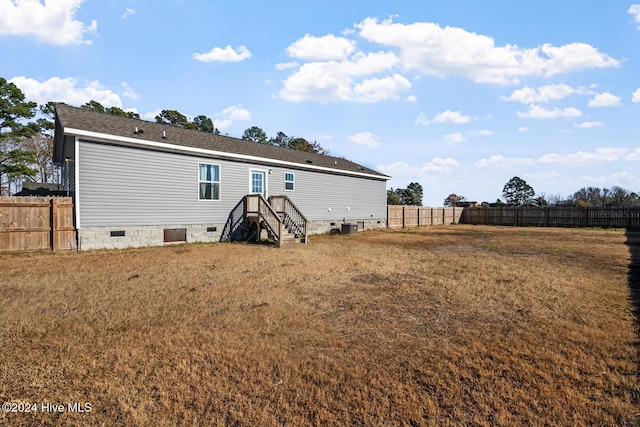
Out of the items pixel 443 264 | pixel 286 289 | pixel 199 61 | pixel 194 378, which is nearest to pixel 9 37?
pixel 199 61

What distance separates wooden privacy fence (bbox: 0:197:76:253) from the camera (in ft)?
30.4

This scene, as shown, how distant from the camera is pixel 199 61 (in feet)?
46.9

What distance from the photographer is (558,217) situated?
26.6 m

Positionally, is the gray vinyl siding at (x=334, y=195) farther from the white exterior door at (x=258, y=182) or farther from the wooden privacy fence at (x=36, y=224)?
the wooden privacy fence at (x=36, y=224)

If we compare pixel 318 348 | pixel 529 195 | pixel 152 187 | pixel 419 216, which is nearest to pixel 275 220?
pixel 152 187

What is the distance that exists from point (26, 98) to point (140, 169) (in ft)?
69.8

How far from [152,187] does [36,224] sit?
3424 mm

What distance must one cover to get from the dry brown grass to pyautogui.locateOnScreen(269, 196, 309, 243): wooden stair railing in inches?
254

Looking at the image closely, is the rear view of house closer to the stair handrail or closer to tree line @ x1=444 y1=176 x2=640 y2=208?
the stair handrail

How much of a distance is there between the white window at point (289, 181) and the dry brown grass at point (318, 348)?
358 inches

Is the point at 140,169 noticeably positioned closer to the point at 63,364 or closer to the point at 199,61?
the point at 199,61

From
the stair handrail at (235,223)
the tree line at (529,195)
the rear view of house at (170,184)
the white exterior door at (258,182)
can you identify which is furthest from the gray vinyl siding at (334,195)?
the tree line at (529,195)

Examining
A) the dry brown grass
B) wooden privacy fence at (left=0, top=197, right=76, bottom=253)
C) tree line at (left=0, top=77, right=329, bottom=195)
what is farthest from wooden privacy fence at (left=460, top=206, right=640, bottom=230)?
wooden privacy fence at (left=0, top=197, right=76, bottom=253)

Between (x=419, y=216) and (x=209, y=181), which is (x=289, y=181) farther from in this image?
(x=419, y=216)
